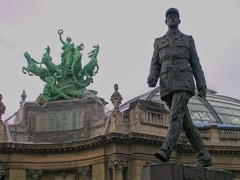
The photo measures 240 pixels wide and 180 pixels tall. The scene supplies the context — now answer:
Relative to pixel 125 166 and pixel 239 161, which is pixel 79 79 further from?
pixel 239 161

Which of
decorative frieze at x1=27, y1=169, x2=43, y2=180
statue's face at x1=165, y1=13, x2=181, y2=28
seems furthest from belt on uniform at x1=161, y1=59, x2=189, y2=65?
decorative frieze at x1=27, y1=169, x2=43, y2=180

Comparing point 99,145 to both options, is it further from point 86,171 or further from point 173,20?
point 173,20

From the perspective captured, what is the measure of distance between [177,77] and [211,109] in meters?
35.1

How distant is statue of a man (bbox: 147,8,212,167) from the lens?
10.4 metres

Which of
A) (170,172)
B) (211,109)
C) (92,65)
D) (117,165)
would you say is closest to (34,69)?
(92,65)

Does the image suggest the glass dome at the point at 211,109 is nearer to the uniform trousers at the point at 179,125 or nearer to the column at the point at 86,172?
the column at the point at 86,172

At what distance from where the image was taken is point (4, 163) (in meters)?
32.1

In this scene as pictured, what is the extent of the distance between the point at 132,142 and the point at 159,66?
2030 cm

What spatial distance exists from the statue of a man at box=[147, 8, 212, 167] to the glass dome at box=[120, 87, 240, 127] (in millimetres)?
30716

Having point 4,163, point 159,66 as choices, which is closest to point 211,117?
point 4,163

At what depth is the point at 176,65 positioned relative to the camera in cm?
1065

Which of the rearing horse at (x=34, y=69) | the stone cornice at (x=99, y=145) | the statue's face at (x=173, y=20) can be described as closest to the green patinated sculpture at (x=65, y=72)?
the rearing horse at (x=34, y=69)

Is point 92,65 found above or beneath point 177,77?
above

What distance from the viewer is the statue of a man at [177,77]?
408 inches
